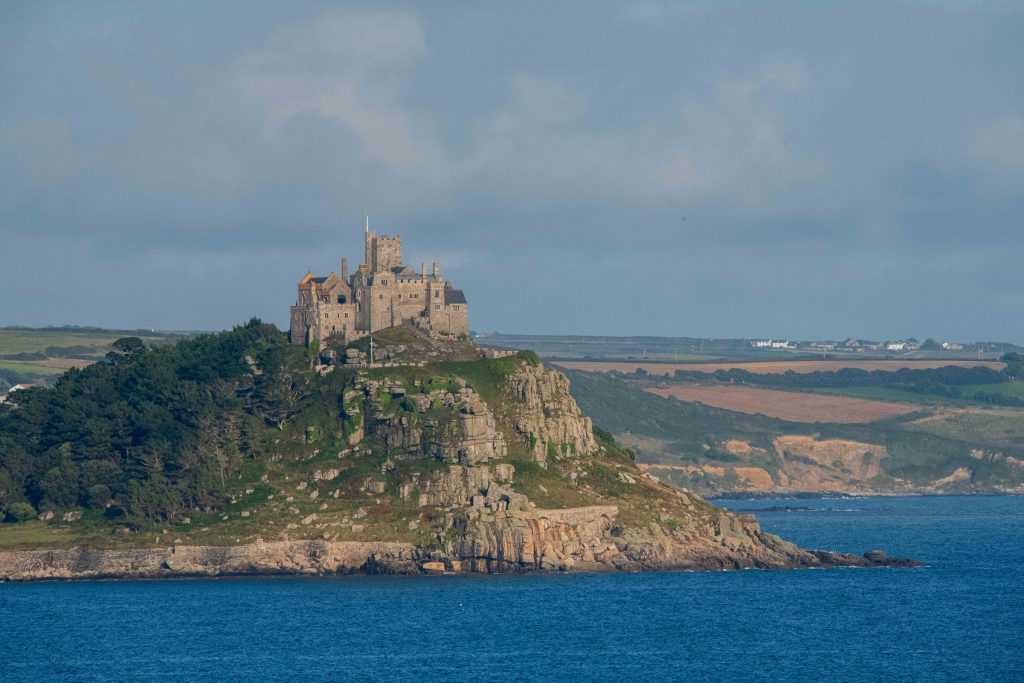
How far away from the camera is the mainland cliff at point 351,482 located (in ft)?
557

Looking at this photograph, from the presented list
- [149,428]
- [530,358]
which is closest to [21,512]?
[149,428]

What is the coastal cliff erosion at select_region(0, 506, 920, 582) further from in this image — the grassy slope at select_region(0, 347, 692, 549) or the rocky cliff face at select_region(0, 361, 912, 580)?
the grassy slope at select_region(0, 347, 692, 549)

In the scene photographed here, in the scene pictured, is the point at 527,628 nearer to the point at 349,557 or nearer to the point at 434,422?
the point at 349,557

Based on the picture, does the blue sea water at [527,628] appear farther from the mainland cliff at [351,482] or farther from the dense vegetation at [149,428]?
the dense vegetation at [149,428]

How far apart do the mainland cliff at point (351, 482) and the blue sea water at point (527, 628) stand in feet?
12.9

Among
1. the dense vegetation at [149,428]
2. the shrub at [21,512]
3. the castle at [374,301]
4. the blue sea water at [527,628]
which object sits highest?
the castle at [374,301]

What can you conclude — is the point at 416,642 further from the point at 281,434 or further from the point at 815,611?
the point at 281,434

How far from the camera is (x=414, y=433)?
591 feet

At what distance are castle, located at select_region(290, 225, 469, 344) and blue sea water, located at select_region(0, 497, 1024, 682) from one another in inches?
1442

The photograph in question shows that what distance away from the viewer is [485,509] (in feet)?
561

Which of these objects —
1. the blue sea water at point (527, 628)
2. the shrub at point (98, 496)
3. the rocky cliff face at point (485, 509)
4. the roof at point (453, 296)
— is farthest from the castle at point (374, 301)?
the blue sea water at point (527, 628)

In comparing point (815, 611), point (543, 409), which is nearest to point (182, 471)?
point (543, 409)

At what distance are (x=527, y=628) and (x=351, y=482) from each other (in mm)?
40070

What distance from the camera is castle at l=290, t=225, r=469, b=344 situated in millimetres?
194375
